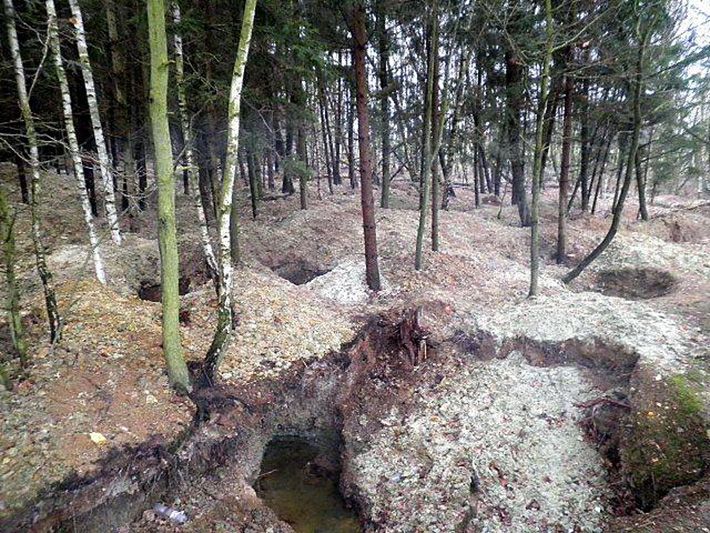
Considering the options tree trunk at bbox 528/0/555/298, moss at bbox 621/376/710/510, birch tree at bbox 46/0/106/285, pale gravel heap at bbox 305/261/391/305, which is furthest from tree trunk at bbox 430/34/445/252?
birch tree at bbox 46/0/106/285

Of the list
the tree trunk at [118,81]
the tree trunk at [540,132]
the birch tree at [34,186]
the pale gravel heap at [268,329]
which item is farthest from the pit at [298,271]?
the birch tree at [34,186]

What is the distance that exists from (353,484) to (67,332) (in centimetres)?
601

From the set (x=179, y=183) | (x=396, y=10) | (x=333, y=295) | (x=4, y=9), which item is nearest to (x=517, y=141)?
(x=396, y=10)

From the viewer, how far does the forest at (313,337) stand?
5484mm

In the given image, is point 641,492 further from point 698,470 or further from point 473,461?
point 473,461

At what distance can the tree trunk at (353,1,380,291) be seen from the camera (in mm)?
9352

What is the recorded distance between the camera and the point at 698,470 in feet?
17.0

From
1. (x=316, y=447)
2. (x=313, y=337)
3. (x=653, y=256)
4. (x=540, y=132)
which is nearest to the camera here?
(x=316, y=447)

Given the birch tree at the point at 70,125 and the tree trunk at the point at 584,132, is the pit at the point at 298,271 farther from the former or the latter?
the tree trunk at the point at 584,132

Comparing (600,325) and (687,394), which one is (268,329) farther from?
(687,394)

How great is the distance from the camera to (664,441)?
5.61 meters

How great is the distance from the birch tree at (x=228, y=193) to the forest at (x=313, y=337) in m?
0.05

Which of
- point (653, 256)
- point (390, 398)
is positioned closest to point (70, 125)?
point (390, 398)

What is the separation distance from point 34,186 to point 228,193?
2.90 m
